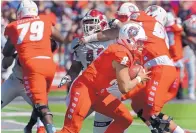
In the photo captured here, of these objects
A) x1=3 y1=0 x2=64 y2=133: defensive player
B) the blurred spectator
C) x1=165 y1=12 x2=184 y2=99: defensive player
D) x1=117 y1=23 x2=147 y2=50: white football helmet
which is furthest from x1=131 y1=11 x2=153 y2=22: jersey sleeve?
the blurred spectator

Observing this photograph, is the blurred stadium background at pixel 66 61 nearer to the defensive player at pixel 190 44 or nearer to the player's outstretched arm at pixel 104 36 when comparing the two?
the defensive player at pixel 190 44

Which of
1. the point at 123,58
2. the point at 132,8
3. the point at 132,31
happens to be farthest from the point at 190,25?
the point at 123,58

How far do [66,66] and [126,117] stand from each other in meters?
11.6

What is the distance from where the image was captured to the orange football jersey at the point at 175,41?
51.2 feet

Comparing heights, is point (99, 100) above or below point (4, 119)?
above

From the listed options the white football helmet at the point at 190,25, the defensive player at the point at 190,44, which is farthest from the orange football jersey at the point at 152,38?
the white football helmet at the point at 190,25

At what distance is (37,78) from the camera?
10.4 meters

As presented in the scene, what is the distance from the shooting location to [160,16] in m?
11.0

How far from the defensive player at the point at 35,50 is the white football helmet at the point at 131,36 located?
73.0 inches

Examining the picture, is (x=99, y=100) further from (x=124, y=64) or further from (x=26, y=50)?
(x=26, y=50)

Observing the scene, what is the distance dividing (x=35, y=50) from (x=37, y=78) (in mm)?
387

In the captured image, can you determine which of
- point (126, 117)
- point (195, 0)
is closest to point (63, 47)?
point (195, 0)

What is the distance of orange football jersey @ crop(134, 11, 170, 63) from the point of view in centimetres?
1043

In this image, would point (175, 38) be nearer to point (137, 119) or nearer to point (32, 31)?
point (137, 119)
